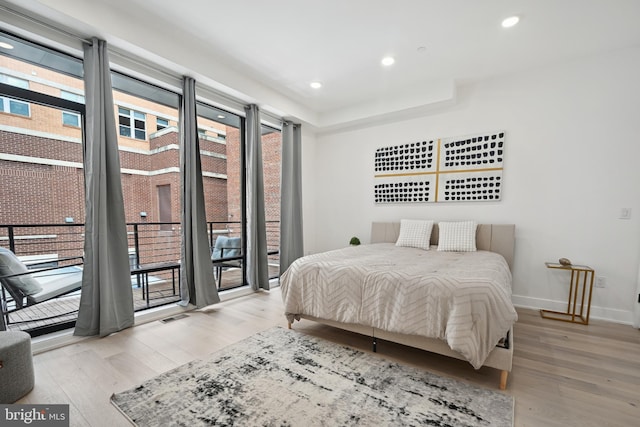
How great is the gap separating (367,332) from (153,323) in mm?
2118

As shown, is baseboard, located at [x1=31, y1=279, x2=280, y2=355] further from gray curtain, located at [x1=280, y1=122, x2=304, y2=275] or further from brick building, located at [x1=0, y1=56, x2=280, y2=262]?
brick building, located at [x1=0, y1=56, x2=280, y2=262]

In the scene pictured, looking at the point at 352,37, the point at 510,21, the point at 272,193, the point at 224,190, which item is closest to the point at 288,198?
the point at 272,193

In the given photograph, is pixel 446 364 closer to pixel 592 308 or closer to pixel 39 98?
pixel 592 308

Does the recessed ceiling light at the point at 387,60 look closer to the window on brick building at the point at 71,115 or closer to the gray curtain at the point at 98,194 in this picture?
the gray curtain at the point at 98,194

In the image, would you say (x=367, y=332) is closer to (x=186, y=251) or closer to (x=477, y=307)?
(x=477, y=307)

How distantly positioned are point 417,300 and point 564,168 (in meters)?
2.55

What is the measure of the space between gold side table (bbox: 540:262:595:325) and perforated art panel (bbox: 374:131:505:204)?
1041 mm

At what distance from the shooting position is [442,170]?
367 centimetres

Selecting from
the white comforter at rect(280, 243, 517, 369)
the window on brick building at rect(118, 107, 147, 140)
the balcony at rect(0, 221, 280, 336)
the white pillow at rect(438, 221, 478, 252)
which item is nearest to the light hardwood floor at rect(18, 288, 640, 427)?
the white comforter at rect(280, 243, 517, 369)

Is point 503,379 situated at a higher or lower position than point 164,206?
lower

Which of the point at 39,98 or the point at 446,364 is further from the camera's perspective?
the point at 39,98

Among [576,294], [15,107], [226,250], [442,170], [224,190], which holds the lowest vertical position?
[576,294]

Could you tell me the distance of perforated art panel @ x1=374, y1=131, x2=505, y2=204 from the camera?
11.0 ft

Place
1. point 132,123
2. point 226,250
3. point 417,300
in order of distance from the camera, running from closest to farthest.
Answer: point 417,300 < point 132,123 < point 226,250
